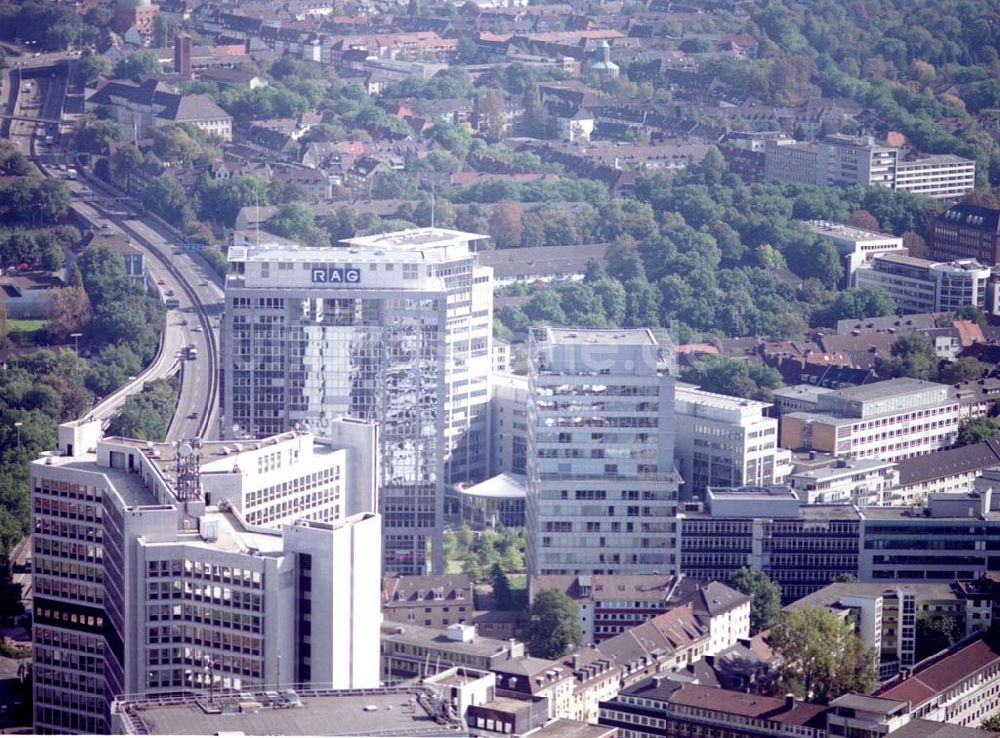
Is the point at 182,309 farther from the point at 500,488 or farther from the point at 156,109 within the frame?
the point at 156,109

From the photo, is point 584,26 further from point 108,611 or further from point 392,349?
point 108,611

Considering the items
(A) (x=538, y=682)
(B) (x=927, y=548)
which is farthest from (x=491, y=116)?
(A) (x=538, y=682)

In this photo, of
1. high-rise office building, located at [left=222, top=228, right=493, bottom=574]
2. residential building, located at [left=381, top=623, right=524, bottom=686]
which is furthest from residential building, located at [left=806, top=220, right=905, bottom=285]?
residential building, located at [left=381, top=623, right=524, bottom=686]

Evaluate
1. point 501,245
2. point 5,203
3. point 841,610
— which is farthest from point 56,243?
point 841,610

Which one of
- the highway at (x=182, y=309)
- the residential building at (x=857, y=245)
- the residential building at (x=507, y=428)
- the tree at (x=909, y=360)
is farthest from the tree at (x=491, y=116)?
the residential building at (x=507, y=428)

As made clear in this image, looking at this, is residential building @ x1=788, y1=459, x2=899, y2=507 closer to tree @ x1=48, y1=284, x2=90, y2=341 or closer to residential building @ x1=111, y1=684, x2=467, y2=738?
residential building @ x1=111, y1=684, x2=467, y2=738

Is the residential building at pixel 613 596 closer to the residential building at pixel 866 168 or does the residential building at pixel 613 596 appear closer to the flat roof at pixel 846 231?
the flat roof at pixel 846 231
